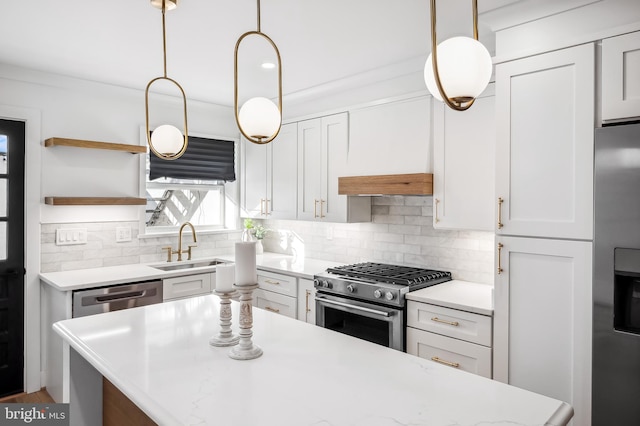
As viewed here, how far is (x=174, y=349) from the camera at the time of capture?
1.66 meters

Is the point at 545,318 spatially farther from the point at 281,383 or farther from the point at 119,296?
the point at 119,296

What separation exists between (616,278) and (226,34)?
2385 mm

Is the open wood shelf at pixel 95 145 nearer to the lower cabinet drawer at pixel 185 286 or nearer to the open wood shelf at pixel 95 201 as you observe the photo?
the open wood shelf at pixel 95 201

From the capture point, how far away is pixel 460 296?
106 inches

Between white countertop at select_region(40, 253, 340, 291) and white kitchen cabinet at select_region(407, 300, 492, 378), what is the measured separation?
38.9 inches

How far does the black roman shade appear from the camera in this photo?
403cm

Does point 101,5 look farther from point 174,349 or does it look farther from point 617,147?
point 617,147

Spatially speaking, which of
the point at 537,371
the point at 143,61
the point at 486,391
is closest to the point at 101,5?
the point at 143,61

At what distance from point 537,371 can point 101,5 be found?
291 centimetres

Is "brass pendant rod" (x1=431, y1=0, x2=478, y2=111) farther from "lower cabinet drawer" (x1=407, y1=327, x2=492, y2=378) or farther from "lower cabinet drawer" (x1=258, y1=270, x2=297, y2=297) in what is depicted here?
"lower cabinet drawer" (x1=258, y1=270, x2=297, y2=297)

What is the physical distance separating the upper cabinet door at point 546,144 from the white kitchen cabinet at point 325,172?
1.46 meters

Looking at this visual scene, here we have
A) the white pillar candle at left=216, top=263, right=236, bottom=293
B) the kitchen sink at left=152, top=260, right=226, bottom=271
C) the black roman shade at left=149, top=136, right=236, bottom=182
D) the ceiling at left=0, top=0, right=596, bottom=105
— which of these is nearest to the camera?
the white pillar candle at left=216, top=263, right=236, bottom=293

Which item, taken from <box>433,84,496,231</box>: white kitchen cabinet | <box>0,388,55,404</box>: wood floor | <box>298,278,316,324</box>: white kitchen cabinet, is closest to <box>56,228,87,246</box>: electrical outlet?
<box>0,388,55,404</box>: wood floor

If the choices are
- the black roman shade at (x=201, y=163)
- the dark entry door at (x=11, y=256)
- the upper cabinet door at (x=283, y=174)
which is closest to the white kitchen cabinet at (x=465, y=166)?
the upper cabinet door at (x=283, y=174)
